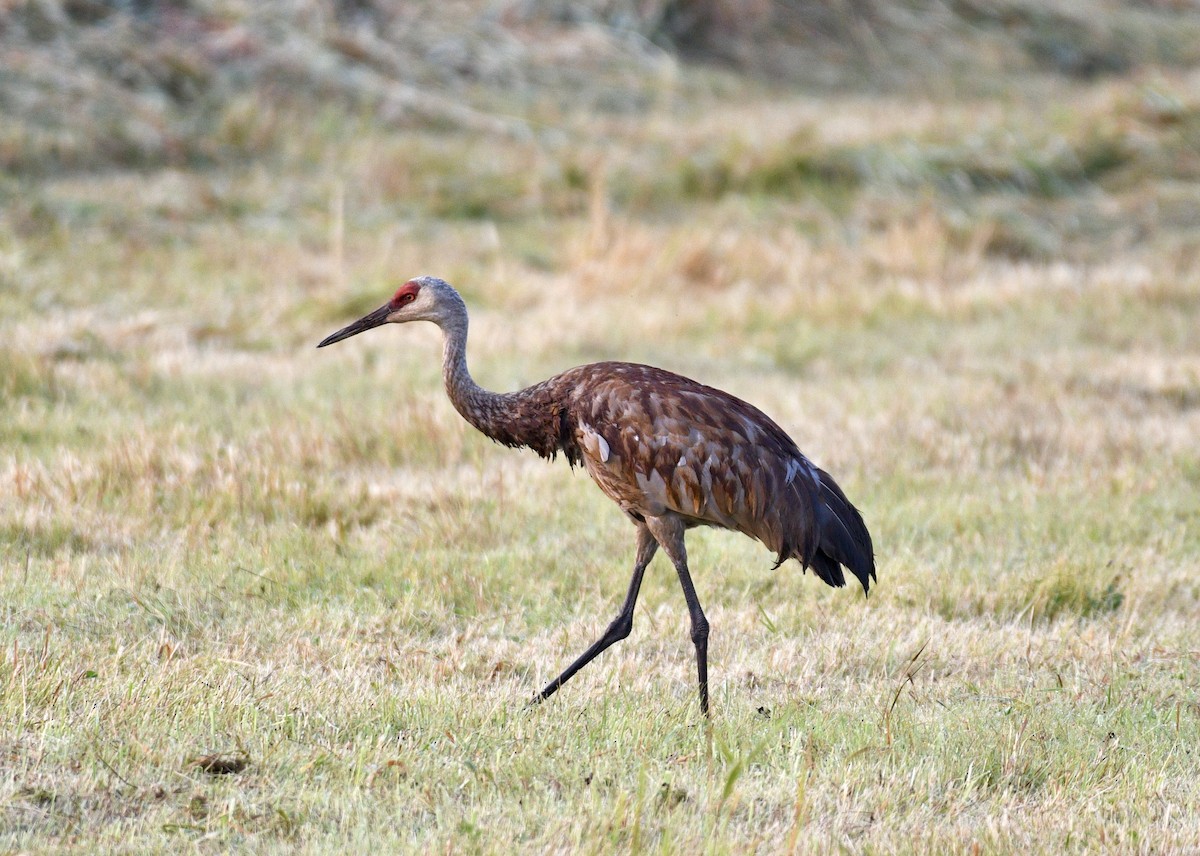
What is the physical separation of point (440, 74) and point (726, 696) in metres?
15.9

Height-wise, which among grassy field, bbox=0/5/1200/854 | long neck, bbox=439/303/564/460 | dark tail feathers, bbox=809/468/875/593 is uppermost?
long neck, bbox=439/303/564/460

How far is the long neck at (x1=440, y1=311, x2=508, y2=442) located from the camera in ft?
18.9

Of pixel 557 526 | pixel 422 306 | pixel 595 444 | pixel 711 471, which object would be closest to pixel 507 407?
pixel 595 444

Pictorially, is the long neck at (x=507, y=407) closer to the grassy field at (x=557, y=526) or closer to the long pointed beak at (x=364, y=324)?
the long pointed beak at (x=364, y=324)

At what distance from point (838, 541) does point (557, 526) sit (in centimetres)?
238

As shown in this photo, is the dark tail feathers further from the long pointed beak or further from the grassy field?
the long pointed beak

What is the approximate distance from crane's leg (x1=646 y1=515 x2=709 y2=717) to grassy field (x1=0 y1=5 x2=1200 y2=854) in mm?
237

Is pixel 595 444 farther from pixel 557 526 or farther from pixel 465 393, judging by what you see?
pixel 557 526

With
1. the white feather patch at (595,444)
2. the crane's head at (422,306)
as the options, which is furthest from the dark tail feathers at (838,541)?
the crane's head at (422,306)

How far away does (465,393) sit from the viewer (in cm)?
580

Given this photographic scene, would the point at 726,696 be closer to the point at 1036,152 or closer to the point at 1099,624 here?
the point at 1099,624

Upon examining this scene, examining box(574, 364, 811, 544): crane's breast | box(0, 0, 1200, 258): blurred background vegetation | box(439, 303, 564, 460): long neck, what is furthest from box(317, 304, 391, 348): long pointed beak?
box(0, 0, 1200, 258): blurred background vegetation

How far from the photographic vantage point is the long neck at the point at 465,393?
5.76 m

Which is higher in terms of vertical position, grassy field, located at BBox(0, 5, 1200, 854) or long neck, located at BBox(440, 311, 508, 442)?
long neck, located at BBox(440, 311, 508, 442)
